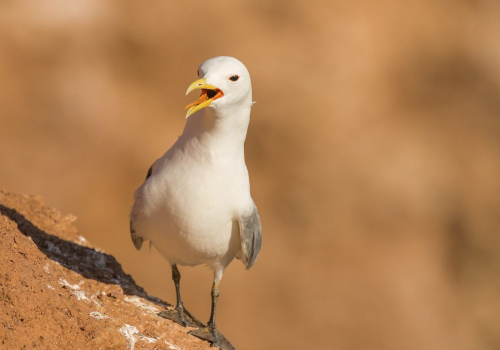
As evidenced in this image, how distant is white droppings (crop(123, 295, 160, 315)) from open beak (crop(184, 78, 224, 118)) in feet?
5.62

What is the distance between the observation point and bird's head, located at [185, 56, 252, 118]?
18.0ft

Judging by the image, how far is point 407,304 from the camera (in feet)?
55.8

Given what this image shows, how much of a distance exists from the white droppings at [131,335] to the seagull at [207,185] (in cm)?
65

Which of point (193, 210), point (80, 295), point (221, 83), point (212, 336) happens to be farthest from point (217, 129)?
point (212, 336)

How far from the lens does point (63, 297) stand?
17.6 ft

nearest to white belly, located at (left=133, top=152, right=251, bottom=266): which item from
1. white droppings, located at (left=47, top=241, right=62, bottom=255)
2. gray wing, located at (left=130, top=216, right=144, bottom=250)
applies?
gray wing, located at (left=130, top=216, right=144, bottom=250)

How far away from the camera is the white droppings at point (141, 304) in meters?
6.22

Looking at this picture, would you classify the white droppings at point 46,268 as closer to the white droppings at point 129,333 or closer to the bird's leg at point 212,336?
the white droppings at point 129,333

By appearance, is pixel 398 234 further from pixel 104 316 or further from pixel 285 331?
pixel 104 316

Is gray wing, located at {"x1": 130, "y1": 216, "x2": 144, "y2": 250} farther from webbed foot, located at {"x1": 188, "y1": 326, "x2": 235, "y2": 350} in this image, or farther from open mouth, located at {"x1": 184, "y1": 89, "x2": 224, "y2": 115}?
open mouth, located at {"x1": 184, "y1": 89, "x2": 224, "y2": 115}

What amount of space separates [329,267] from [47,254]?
1125 centimetres

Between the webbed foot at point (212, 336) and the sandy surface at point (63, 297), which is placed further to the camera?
the webbed foot at point (212, 336)

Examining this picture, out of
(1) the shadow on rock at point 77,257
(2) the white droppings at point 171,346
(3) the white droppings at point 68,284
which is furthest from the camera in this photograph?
(1) the shadow on rock at point 77,257

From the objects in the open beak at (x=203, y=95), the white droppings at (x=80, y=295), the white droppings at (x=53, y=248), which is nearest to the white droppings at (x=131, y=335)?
the white droppings at (x=80, y=295)
